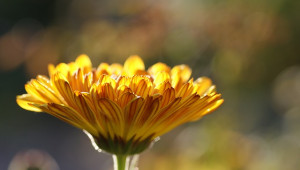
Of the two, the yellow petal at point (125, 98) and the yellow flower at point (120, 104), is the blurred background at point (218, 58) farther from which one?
the yellow petal at point (125, 98)

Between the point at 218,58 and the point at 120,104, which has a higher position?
the point at 218,58

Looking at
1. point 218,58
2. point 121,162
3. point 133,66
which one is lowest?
point 121,162

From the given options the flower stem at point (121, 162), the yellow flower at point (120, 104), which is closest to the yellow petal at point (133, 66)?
the yellow flower at point (120, 104)

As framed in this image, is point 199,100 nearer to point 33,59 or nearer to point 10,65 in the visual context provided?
point 33,59

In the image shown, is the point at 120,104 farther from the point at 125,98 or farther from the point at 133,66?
the point at 133,66

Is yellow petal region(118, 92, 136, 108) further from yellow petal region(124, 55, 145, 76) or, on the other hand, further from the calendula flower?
yellow petal region(124, 55, 145, 76)

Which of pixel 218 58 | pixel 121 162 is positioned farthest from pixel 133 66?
pixel 218 58

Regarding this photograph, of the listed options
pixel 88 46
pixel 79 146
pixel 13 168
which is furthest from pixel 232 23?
pixel 79 146

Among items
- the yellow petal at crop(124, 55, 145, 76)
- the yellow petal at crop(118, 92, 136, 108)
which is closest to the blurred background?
the yellow petal at crop(124, 55, 145, 76)
